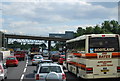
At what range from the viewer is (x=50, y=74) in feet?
38.1

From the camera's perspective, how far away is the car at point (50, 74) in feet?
38.1

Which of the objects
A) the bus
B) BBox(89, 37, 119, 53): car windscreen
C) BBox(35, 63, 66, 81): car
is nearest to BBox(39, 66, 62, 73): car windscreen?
BBox(35, 63, 66, 81): car

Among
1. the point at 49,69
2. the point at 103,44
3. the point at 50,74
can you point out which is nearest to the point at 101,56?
the point at 103,44

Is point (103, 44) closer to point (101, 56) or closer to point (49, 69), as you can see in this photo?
point (101, 56)

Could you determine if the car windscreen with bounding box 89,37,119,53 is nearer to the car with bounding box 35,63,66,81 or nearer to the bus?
the bus

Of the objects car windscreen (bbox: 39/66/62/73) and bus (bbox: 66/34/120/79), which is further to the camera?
bus (bbox: 66/34/120/79)

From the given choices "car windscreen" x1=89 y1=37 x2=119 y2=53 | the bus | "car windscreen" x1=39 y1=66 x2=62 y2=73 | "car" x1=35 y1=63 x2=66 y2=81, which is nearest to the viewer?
"car" x1=35 y1=63 x2=66 y2=81

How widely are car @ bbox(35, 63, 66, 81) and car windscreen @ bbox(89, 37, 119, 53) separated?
A: 345 centimetres

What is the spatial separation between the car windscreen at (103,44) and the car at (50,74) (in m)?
3.45

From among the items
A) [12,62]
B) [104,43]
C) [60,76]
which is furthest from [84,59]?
[12,62]

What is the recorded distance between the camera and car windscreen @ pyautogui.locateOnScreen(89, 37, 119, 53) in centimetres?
1544

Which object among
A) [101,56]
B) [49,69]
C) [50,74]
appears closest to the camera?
[50,74]

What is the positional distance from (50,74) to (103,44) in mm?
5270

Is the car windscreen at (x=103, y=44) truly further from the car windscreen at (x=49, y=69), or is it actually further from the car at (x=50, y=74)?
the car at (x=50, y=74)
